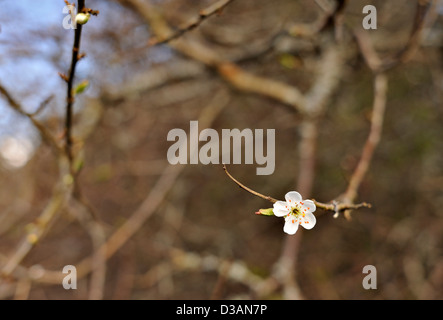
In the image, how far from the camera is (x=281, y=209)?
0.86m

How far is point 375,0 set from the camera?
2.81m

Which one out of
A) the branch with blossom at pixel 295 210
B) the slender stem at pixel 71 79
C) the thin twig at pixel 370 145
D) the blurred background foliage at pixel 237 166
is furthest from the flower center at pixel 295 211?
the blurred background foliage at pixel 237 166

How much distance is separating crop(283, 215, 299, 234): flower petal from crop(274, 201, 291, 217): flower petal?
0.02 meters

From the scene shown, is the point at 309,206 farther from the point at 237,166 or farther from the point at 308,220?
the point at 237,166

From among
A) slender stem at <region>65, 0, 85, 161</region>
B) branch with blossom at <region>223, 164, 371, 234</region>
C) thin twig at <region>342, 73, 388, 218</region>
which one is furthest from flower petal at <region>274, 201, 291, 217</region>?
slender stem at <region>65, 0, 85, 161</region>

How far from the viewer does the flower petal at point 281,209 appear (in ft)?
2.77

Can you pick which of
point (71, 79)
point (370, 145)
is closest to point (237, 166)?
point (370, 145)

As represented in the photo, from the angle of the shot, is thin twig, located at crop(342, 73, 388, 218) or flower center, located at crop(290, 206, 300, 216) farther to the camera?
thin twig, located at crop(342, 73, 388, 218)

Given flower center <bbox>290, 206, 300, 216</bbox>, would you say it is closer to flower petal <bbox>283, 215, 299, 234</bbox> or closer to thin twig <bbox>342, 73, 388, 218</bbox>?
flower petal <bbox>283, 215, 299, 234</bbox>

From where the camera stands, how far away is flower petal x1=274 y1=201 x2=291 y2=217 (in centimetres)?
85

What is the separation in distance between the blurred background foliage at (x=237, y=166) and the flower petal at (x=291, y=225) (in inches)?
52.2
